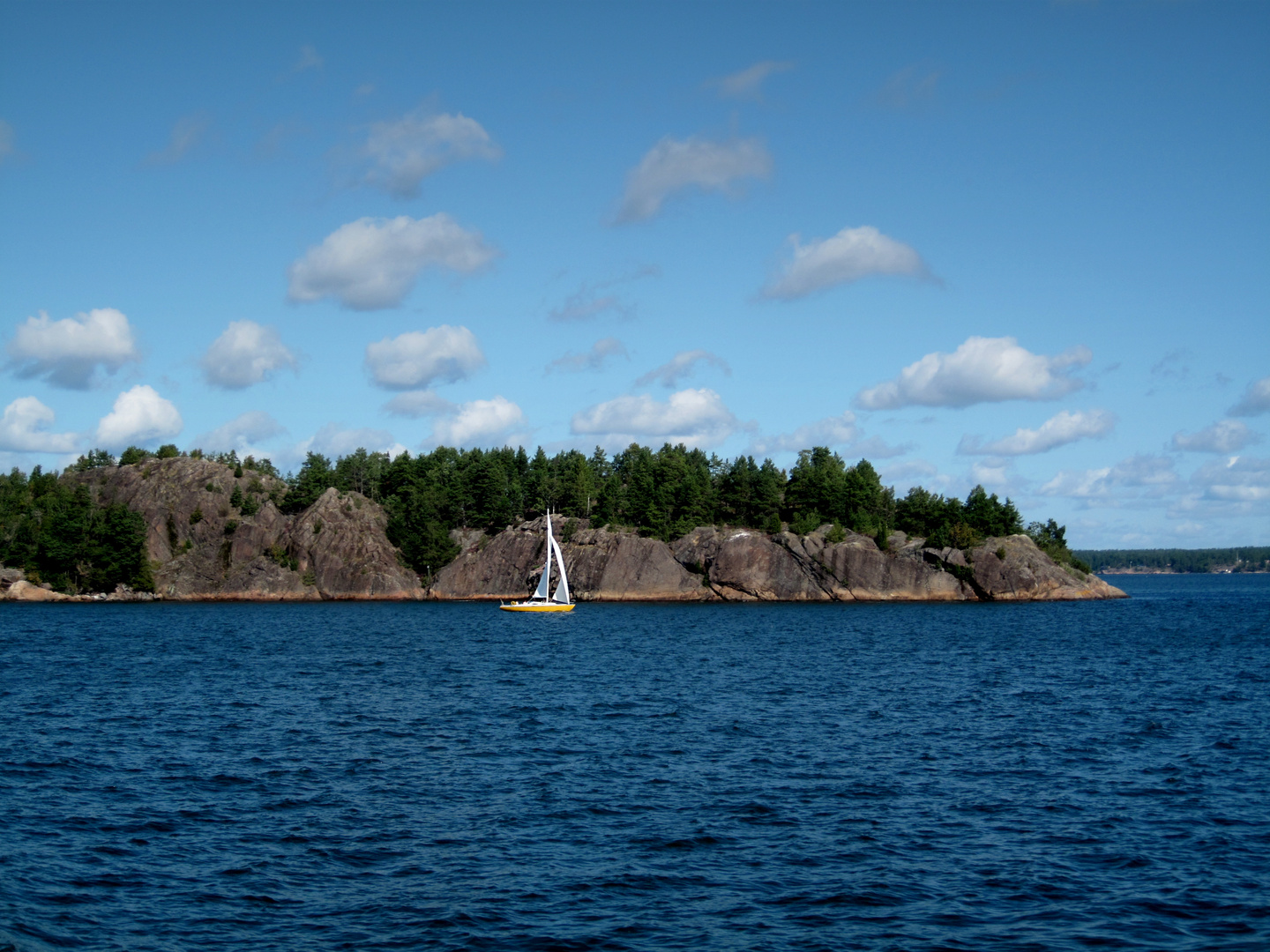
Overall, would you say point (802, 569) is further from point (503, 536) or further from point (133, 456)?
point (133, 456)

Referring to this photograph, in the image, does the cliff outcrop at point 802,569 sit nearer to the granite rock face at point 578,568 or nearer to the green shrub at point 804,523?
the granite rock face at point 578,568

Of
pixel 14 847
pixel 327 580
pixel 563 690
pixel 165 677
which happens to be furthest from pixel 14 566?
pixel 14 847

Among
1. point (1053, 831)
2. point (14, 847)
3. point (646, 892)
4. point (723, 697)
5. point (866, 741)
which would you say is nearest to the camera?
point (646, 892)

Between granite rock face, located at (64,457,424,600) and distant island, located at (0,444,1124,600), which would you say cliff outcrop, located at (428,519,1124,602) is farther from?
granite rock face, located at (64,457,424,600)

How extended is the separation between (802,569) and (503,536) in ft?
148

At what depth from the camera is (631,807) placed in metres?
28.5

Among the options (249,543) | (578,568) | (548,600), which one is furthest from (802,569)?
(249,543)

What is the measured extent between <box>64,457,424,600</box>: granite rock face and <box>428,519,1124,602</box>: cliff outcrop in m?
31.1

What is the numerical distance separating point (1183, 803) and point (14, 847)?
103ft

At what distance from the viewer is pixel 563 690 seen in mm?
52562

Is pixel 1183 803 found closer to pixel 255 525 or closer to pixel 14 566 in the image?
pixel 255 525

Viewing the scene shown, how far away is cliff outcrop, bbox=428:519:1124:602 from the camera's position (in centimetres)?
14200

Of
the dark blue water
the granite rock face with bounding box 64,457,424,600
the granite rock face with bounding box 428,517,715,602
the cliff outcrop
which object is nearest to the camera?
the dark blue water

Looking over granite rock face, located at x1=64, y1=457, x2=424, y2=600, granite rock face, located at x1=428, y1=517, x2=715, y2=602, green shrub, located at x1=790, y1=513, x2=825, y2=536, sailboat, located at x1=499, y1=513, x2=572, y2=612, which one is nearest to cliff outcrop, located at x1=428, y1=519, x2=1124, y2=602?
granite rock face, located at x1=428, y1=517, x2=715, y2=602
